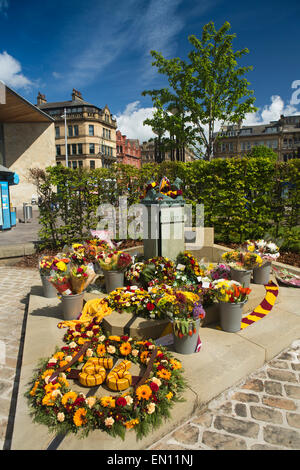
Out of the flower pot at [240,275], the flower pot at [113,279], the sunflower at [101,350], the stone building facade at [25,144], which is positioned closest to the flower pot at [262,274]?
the flower pot at [240,275]

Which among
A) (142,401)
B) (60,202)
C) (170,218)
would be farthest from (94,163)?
(142,401)

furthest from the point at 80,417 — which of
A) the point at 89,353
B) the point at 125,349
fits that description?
the point at 125,349

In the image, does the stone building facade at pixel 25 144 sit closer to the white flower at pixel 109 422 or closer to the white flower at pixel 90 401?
the white flower at pixel 90 401

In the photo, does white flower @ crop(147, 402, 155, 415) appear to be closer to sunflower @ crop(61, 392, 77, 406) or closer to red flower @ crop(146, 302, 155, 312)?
sunflower @ crop(61, 392, 77, 406)

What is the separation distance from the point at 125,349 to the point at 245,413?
1.47m

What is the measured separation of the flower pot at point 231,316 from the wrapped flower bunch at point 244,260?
1.29 m

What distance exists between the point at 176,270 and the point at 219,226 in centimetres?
423

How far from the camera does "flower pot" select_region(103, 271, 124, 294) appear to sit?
513 cm

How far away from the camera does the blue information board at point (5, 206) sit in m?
13.6

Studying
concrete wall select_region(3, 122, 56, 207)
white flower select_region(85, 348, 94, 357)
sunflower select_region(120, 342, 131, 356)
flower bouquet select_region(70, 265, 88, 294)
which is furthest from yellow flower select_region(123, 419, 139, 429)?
concrete wall select_region(3, 122, 56, 207)

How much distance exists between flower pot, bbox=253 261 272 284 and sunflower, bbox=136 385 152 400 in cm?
382

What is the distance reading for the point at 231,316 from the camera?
4059 mm

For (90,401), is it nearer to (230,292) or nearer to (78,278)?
(78,278)
